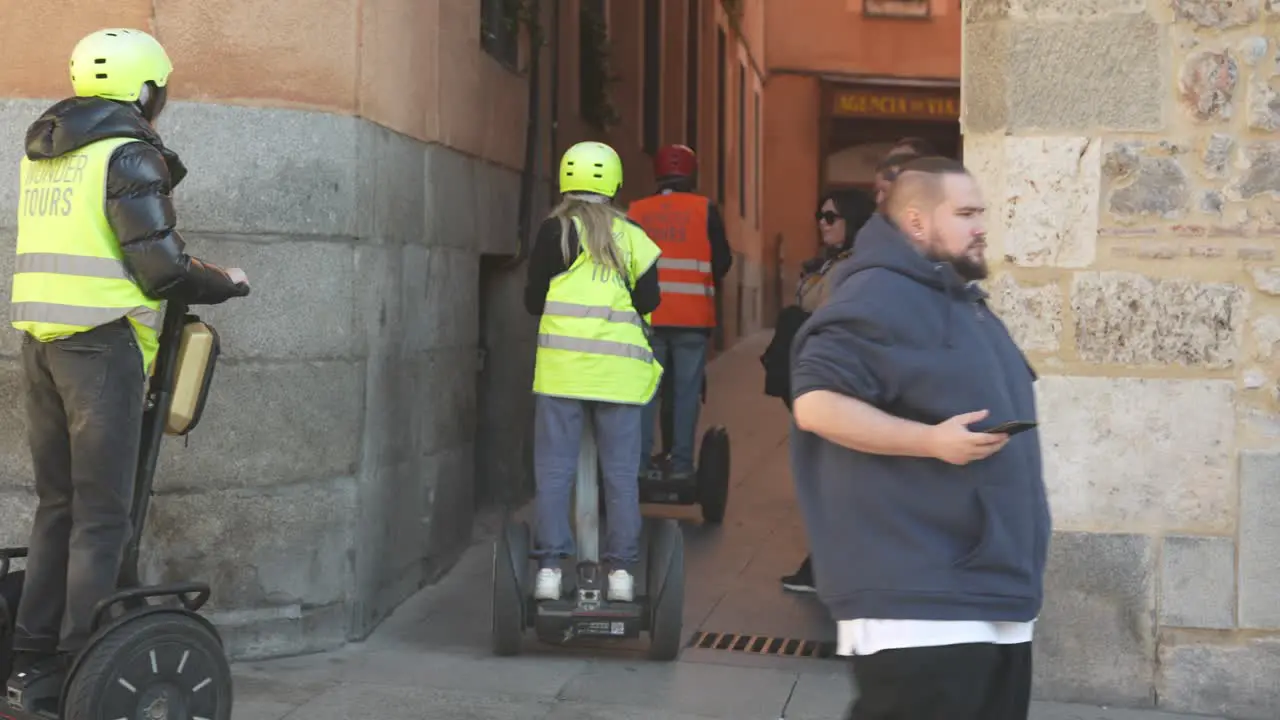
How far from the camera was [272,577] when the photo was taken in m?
5.59

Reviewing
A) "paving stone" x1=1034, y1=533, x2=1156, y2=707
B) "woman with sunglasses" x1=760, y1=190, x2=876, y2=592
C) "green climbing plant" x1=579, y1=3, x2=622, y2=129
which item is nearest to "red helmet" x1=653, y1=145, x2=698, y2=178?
"woman with sunglasses" x1=760, y1=190, x2=876, y2=592

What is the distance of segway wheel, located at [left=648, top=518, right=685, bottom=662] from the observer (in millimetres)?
5594

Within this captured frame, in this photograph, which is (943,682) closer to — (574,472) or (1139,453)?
(1139,453)

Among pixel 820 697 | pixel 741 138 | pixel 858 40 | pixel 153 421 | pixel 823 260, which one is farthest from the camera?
pixel 858 40

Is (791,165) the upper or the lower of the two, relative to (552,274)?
upper

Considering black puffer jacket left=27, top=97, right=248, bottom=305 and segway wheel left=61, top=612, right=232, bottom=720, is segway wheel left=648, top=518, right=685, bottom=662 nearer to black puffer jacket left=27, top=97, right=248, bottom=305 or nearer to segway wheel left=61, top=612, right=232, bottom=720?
segway wheel left=61, top=612, right=232, bottom=720

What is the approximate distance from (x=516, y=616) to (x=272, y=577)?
0.79 meters

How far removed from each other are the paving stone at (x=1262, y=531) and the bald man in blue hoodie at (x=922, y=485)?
7.34 ft

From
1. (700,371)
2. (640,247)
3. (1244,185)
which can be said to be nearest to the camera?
(1244,185)

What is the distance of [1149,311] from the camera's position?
16.8ft

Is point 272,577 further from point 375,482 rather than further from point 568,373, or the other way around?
point 568,373

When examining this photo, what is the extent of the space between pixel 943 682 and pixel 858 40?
2399cm

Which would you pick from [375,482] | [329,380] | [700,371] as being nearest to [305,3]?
[329,380]

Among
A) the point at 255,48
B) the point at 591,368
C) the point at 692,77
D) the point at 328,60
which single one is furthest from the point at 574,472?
the point at 692,77
